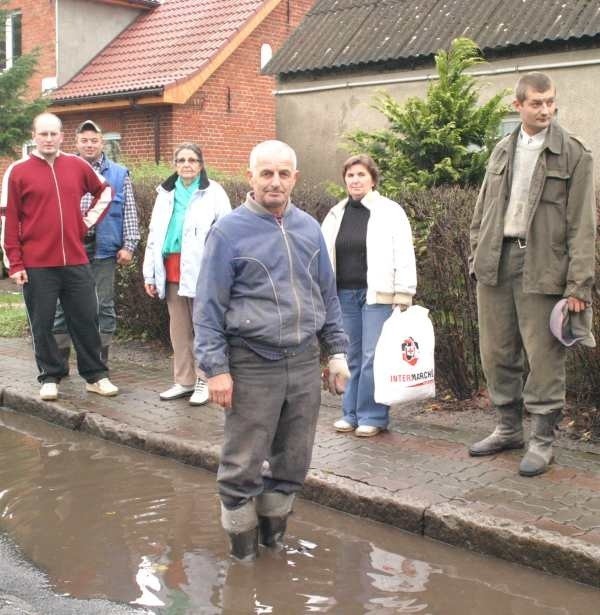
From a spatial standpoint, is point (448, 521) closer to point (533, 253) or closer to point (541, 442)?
point (541, 442)

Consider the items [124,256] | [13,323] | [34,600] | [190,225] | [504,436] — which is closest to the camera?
[34,600]

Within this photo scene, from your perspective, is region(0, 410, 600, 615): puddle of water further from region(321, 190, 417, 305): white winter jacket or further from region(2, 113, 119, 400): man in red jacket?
region(2, 113, 119, 400): man in red jacket

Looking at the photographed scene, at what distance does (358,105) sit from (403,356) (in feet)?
33.5

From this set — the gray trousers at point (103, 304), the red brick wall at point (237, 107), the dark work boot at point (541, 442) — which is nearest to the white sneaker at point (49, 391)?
the gray trousers at point (103, 304)

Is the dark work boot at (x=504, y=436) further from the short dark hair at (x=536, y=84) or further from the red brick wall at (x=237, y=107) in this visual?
the red brick wall at (x=237, y=107)

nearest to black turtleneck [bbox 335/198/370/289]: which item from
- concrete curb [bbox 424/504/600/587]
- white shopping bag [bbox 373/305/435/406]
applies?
white shopping bag [bbox 373/305/435/406]

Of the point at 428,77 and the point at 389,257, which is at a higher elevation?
the point at 428,77

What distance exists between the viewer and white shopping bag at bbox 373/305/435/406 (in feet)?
18.4

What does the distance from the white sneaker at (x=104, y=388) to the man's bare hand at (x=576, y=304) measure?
12.9ft

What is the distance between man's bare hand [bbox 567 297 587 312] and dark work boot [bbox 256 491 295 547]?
5.93 ft

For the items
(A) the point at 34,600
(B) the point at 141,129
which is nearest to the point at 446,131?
(A) the point at 34,600

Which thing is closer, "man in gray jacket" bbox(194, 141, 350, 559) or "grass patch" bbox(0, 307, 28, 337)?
"man in gray jacket" bbox(194, 141, 350, 559)

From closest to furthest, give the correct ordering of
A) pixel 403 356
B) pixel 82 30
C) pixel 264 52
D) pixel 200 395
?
pixel 403 356 → pixel 200 395 → pixel 264 52 → pixel 82 30

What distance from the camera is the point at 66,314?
7168 millimetres
